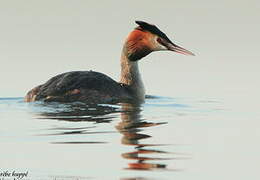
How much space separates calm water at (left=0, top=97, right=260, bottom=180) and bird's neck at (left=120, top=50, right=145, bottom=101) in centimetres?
88

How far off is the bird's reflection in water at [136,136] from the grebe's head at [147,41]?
1.76 meters

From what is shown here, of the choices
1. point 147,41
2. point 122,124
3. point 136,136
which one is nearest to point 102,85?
point 147,41

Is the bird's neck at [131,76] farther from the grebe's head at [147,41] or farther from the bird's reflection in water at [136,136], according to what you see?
the bird's reflection in water at [136,136]

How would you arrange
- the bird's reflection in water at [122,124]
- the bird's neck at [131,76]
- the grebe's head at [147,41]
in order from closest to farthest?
1. the bird's reflection in water at [122,124]
2. the bird's neck at [131,76]
3. the grebe's head at [147,41]

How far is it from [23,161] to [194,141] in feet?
7.99

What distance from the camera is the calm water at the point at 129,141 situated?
8852 mm

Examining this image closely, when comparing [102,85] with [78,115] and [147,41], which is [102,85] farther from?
[147,41]

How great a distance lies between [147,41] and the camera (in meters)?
16.6

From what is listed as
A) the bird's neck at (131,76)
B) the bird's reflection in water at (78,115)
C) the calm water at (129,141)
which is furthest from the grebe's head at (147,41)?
the bird's reflection in water at (78,115)

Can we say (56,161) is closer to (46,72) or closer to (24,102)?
(24,102)

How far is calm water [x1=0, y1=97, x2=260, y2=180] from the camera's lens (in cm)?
885

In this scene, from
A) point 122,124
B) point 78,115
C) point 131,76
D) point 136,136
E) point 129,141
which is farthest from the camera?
point 131,76

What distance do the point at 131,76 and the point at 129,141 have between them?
6028mm

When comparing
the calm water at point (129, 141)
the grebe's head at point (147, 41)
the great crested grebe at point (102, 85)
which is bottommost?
the calm water at point (129, 141)
